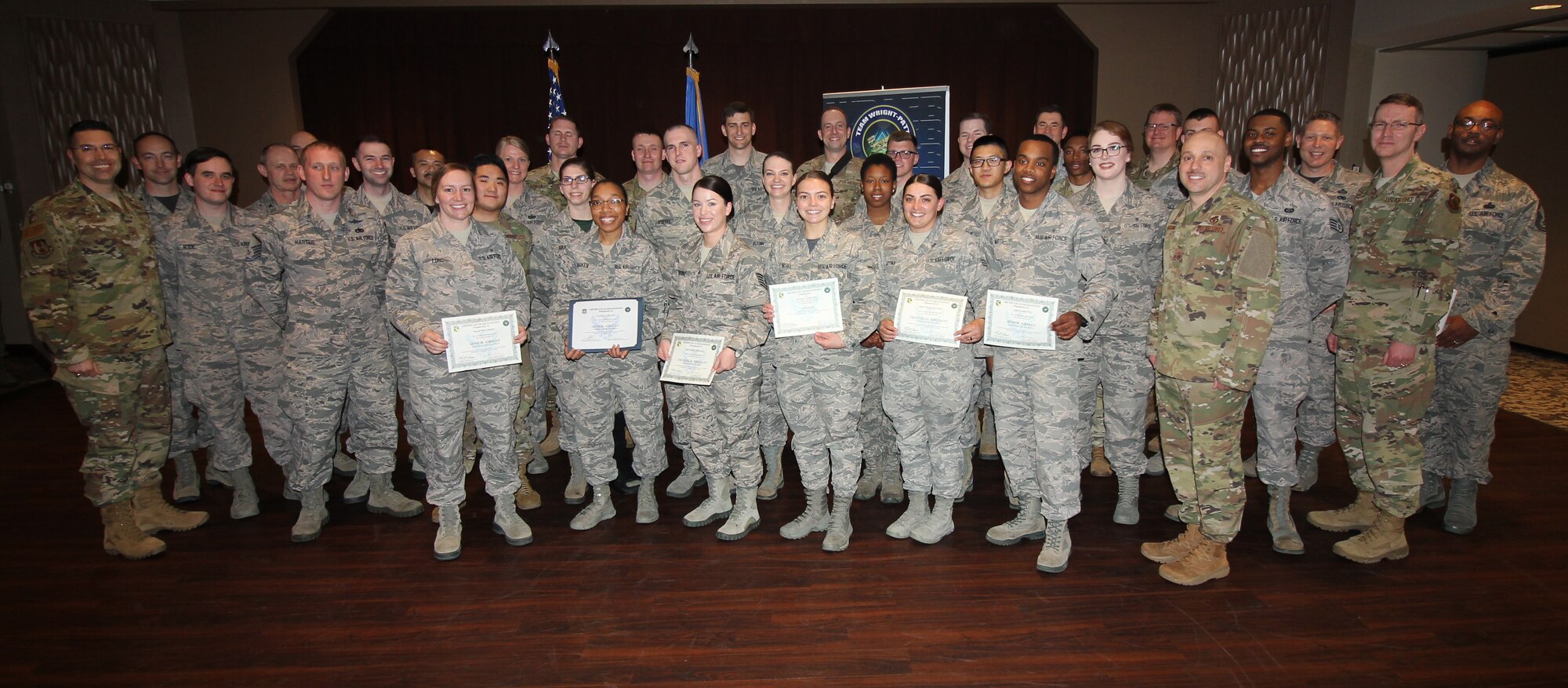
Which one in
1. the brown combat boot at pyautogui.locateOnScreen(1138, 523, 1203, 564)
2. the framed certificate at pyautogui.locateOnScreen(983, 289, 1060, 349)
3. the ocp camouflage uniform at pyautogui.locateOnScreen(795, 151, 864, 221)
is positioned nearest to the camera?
the framed certificate at pyautogui.locateOnScreen(983, 289, 1060, 349)

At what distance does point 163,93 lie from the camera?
8.34 meters

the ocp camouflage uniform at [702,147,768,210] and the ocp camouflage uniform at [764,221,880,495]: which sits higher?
the ocp camouflage uniform at [702,147,768,210]

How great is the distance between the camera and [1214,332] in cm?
296

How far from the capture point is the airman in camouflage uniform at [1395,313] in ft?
10.5

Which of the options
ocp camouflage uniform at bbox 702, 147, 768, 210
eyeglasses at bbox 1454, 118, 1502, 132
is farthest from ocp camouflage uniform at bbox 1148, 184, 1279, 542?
ocp camouflage uniform at bbox 702, 147, 768, 210

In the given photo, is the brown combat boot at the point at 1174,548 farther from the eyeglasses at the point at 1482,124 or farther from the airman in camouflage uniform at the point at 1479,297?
the eyeglasses at the point at 1482,124

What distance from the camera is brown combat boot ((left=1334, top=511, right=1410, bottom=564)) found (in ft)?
10.9

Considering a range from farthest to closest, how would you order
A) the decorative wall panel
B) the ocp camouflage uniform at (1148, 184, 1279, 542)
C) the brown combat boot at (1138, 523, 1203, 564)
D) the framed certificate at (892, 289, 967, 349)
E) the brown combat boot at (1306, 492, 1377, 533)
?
the decorative wall panel → the brown combat boot at (1306, 492, 1377, 533) → the brown combat boot at (1138, 523, 1203, 564) → the framed certificate at (892, 289, 967, 349) → the ocp camouflage uniform at (1148, 184, 1279, 542)

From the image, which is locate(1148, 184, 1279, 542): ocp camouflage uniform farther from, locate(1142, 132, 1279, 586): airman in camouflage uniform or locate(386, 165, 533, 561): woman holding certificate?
locate(386, 165, 533, 561): woman holding certificate

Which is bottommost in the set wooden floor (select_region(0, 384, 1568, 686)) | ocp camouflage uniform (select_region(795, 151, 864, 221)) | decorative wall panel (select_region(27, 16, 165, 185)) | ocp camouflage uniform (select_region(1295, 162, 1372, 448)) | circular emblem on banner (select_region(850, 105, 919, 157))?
wooden floor (select_region(0, 384, 1568, 686))

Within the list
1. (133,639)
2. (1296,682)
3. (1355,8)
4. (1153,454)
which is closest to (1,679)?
(133,639)

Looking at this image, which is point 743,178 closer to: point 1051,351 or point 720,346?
point 720,346

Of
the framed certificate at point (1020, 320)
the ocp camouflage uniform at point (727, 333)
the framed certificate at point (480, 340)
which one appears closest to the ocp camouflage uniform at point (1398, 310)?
the framed certificate at point (1020, 320)

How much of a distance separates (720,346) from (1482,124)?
3.63 m
